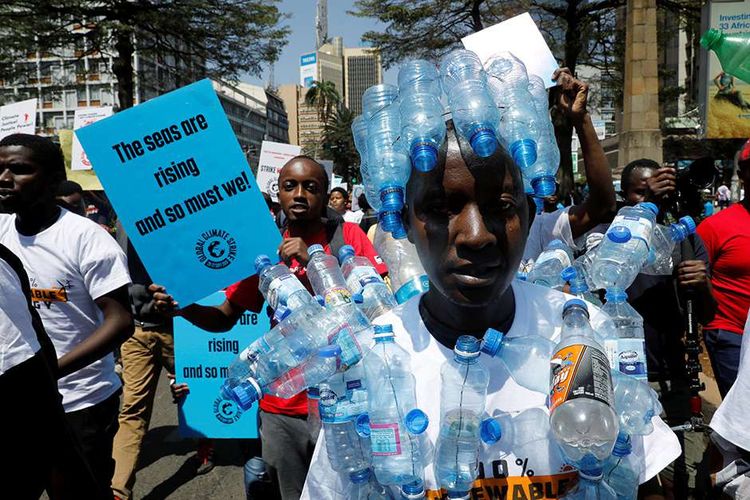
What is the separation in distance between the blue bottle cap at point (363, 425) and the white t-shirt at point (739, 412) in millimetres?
1399

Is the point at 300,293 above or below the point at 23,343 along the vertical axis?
above

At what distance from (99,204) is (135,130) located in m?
9.95

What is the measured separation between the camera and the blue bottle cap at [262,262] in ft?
8.67

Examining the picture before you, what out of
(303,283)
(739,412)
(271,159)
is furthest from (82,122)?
(739,412)

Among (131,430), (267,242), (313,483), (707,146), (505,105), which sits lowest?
(131,430)

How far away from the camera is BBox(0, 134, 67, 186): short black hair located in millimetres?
2998

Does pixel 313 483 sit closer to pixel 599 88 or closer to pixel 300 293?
pixel 300 293

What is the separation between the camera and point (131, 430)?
14.6 ft

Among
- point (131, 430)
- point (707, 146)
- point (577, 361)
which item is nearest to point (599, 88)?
point (707, 146)

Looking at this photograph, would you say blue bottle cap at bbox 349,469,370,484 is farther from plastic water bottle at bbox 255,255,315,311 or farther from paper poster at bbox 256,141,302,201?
paper poster at bbox 256,141,302,201

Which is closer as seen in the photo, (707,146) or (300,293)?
(300,293)

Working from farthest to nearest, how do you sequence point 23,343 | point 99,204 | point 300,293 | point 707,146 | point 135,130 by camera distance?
point 707,146, point 99,204, point 135,130, point 23,343, point 300,293

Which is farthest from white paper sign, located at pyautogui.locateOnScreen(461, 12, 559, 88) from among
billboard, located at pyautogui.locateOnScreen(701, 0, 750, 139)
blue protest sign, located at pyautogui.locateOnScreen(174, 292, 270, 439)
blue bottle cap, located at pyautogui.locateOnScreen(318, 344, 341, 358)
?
billboard, located at pyautogui.locateOnScreen(701, 0, 750, 139)

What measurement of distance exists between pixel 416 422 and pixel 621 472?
53 centimetres
